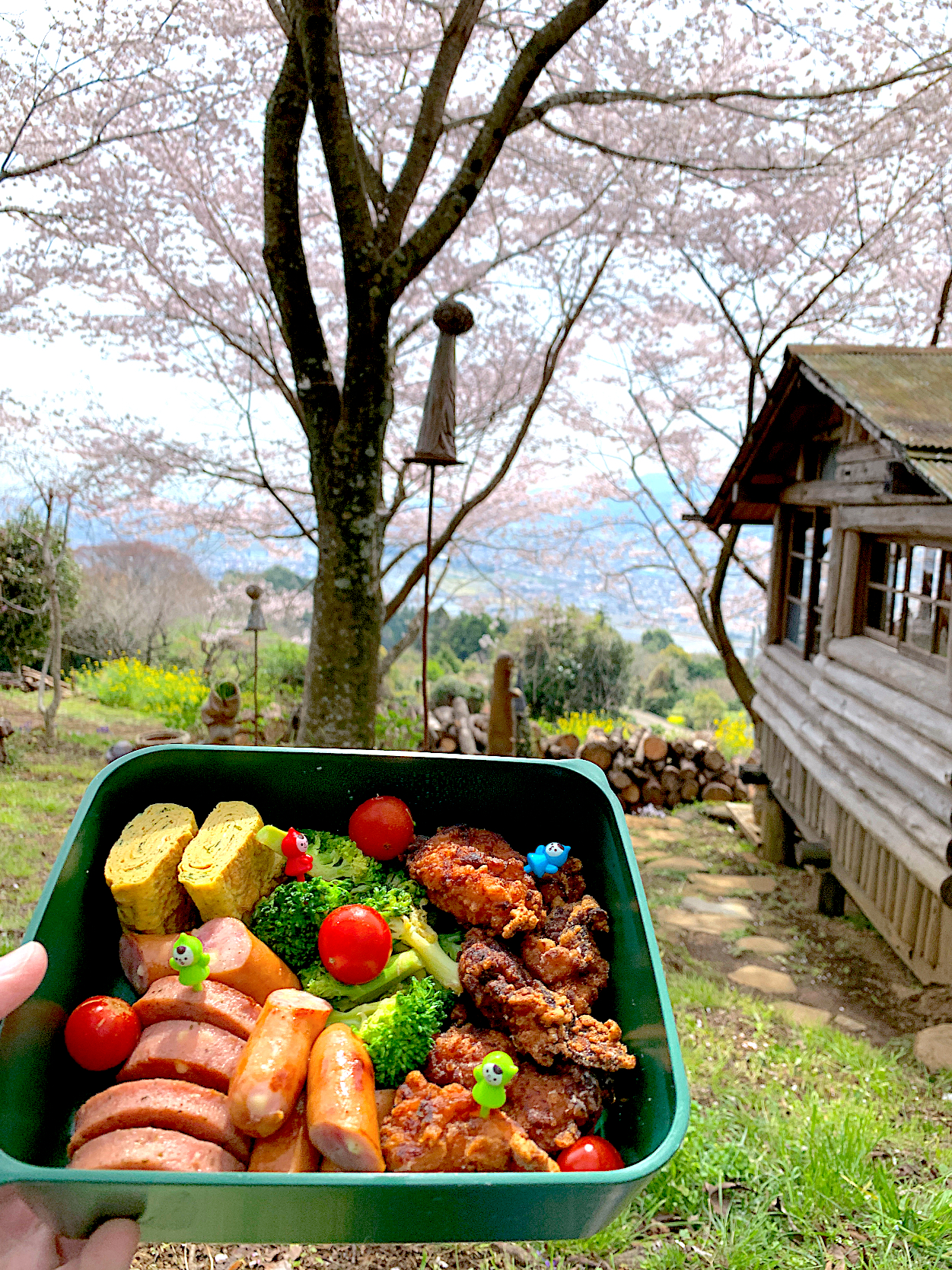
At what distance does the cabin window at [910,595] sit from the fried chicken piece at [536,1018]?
415cm

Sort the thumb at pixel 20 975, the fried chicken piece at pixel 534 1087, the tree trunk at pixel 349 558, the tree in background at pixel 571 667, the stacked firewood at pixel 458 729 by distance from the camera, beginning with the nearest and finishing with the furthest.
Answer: the thumb at pixel 20 975, the fried chicken piece at pixel 534 1087, the tree trunk at pixel 349 558, the stacked firewood at pixel 458 729, the tree in background at pixel 571 667

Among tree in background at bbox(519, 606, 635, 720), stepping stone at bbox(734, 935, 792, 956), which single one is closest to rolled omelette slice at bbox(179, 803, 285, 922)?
stepping stone at bbox(734, 935, 792, 956)

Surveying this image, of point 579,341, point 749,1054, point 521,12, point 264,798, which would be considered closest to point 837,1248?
point 749,1054

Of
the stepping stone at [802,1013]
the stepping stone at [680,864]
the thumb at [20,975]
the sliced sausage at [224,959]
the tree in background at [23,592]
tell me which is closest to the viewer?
the thumb at [20,975]

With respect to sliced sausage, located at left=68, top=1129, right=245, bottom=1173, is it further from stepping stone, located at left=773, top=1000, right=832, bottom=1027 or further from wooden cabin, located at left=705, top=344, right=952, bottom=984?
stepping stone, located at left=773, top=1000, right=832, bottom=1027

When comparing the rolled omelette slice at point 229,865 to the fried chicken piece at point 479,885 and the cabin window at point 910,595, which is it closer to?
the fried chicken piece at point 479,885

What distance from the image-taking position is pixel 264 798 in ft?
4.91

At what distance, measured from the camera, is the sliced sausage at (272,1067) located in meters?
1.03

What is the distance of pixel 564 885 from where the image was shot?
4.69ft

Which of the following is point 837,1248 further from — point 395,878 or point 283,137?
point 283,137

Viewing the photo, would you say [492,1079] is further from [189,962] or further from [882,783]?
[882,783]

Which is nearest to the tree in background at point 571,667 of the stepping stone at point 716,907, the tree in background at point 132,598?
the stepping stone at point 716,907

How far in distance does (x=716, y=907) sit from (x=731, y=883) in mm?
709

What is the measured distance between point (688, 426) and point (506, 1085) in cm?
1124
